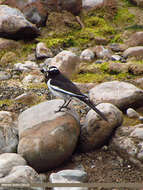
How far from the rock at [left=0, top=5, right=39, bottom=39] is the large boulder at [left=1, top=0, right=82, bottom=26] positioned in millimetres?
798

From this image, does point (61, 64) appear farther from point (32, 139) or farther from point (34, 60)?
point (32, 139)

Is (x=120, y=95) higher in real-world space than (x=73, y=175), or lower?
lower

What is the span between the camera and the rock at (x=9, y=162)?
4645 millimetres

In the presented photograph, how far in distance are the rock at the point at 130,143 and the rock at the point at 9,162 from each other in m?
1.60

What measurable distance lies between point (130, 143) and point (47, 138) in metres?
1.34

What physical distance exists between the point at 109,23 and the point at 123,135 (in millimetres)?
8025

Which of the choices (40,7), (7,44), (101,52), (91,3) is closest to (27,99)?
(101,52)

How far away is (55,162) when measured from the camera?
17.3ft

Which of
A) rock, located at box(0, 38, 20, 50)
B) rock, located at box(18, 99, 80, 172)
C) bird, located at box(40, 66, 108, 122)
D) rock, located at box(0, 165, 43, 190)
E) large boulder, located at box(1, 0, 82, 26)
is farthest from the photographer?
large boulder, located at box(1, 0, 82, 26)

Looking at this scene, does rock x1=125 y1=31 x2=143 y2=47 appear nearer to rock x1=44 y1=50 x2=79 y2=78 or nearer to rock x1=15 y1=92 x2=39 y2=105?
rock x1=44 y1=50 x2=79 y2=78

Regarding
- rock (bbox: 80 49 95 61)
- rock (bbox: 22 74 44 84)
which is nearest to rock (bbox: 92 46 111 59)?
rock (bbox: 80 49 95 61)

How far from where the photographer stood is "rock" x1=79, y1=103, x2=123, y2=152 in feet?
18.3

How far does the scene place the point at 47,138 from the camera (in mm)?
5188

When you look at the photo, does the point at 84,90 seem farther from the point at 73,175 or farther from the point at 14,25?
the point at 14,25
